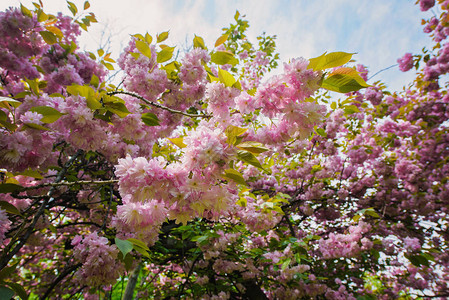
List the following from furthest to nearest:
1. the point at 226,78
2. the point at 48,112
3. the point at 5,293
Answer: the point at 226,78
the point at 48,112
the point at 5,293

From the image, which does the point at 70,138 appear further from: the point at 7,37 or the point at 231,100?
the point at 7,37

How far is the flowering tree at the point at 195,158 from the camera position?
3.55 ft

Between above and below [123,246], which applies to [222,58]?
above

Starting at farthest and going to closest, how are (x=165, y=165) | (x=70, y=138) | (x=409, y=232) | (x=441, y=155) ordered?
(x=441, y=155) → (x=409, y=232) → (x=70, y=138) → (x=165, y=165)

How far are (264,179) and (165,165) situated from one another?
489cm

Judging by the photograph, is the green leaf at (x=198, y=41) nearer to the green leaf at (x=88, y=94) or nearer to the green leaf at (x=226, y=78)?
the green leaf at (x=226, y=78)

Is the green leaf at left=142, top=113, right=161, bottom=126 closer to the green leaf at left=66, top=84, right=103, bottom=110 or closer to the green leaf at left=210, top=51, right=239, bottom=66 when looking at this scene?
the green leaf at left=66, top=84, right=103, bottom=110

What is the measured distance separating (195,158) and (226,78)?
0.65m

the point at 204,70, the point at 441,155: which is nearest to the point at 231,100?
the point at 204,70

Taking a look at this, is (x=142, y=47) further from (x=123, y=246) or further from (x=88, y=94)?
(x=123, y=246)

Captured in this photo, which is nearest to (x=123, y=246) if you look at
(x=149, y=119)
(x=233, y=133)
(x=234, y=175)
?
(x=234, y=175)

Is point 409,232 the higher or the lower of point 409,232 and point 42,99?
the higher

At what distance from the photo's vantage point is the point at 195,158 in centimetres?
97

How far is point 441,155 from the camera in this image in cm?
543
